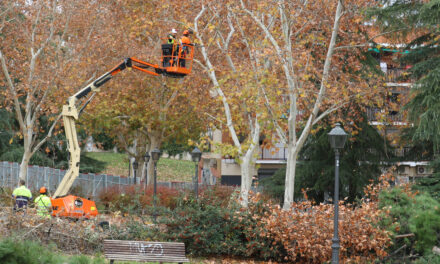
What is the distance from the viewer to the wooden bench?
1244 cm

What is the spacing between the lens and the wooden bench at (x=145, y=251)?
40.8 feet

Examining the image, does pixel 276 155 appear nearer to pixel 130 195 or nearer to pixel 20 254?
pixel 130 195

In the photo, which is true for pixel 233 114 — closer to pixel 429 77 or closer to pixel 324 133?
pixel 324 133

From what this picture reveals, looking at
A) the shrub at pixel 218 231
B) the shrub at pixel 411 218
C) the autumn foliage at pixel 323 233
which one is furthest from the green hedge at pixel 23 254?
the shrub at pixel 411 218

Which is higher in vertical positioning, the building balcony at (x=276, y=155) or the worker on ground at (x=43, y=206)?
the building balcony at (x=276, y=155)

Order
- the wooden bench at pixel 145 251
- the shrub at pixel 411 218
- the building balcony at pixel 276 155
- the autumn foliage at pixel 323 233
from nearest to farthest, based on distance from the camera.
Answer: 1. the wooden bench at pixel 145 251
2. the shrub at pixel 411 218
3. the autumn foliage at pixel 323 233
4. the building balcony at pixel 276 155

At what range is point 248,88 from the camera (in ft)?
67.4

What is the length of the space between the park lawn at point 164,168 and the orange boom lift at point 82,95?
37233 millimetres

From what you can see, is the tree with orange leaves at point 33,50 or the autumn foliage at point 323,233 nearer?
the autumn foliage at point 323,233

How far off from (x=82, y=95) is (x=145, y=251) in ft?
29.7

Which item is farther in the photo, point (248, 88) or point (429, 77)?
point (248, 88)

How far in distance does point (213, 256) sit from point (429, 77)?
9259 mm

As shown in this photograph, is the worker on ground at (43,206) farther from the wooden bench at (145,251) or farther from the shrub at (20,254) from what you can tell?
the shrub at (20,254)

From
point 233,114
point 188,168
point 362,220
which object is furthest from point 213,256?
point 188,168
